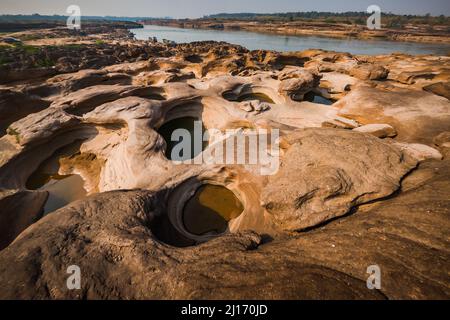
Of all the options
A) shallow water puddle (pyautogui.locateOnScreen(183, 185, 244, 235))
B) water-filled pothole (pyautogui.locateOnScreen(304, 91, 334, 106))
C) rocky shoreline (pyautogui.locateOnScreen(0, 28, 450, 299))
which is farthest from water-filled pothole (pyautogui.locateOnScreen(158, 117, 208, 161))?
water-filled pothole (pyautogui.locateOnScreen(304, 91, 334, 106))

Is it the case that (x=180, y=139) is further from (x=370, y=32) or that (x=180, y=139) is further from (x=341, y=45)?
(x=370, y=32)

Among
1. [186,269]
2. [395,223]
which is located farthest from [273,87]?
[186,269]

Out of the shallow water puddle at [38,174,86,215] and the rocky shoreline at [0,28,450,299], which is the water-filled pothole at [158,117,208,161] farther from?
the shallow water puddle at [38,174,86,215]

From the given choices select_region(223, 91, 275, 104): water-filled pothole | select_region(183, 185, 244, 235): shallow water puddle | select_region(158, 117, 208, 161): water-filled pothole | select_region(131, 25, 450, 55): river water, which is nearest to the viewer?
select_region(183, 185, 244, 235): shallow water puddle

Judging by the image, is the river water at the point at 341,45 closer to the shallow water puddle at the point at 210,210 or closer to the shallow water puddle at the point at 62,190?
the shallow water puddle at the point at 210,210

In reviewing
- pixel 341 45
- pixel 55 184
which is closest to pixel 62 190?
pixel 55 184

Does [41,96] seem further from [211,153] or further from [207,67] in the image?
Answer: [207,67]
